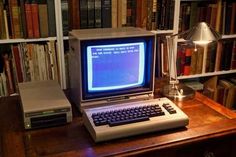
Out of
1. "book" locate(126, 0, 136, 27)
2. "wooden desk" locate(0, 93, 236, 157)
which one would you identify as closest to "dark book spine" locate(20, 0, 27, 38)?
"wooden desk" locate(0, 93, 236, 157)

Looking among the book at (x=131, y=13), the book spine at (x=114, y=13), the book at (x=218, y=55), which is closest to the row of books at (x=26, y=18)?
the book spine at (x=114, y=13)

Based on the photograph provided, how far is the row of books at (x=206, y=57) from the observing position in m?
2.03

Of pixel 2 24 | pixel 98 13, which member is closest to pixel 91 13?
pixel 98 13

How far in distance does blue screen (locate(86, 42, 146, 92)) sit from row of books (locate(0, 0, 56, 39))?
1.71ft

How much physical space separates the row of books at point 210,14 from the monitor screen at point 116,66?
0.75m

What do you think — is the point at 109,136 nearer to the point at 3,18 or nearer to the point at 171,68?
the point at 171,68

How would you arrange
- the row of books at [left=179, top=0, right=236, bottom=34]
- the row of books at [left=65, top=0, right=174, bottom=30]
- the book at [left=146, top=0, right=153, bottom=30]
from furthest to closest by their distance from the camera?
1. the row of books at [left=179, top=0, right=236, bottom=34]
2. the book at [left=146, top=0, right=153, bottom=30]
3. the row of books at [left=65, top=0, right=174, bottom=30]

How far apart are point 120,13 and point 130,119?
81 centimetres

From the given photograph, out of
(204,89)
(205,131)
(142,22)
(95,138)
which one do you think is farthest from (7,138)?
(204,89)

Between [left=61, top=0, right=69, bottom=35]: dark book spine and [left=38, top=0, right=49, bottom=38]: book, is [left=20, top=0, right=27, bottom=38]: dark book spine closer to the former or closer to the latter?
[left=38, top=0, right=49, bottom=38]: book

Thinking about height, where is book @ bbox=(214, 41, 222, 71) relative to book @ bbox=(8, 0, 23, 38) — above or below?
below

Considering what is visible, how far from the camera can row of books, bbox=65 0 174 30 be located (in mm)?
1688

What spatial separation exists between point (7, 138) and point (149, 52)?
70 cm

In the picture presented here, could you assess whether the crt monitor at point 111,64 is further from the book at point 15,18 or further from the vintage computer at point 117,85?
the book at point 15,18
